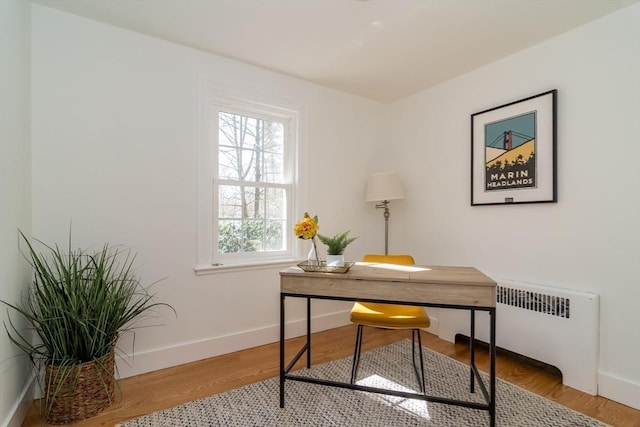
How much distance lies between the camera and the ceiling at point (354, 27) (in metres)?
1.88

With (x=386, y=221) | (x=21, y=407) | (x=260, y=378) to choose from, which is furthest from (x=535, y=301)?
(x=21, y=407)

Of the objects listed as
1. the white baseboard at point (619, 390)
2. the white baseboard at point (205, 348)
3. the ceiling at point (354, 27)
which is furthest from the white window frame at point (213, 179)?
the white baseboard at point (619, 390)

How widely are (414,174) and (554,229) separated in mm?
1369

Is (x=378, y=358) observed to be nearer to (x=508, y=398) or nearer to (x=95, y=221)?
(x=508, y=398)

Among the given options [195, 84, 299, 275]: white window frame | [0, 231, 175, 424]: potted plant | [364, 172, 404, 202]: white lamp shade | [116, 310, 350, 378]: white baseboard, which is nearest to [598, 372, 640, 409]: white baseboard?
[364, 172, 404, 202]: white lamp shade

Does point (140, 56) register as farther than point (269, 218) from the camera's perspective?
No

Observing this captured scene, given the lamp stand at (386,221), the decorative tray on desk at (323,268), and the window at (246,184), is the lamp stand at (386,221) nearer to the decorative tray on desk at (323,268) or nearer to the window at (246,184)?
the window at (246,184)

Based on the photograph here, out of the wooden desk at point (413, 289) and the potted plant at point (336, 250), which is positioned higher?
the potted plant at point (336, 250)

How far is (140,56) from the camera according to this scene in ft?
7.22

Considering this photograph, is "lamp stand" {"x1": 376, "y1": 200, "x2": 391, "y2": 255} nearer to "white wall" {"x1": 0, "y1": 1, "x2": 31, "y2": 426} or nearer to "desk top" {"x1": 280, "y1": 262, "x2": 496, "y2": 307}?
"desk top" {"x1": 280, "y1": 262, "x2": 496, "y2": 307}

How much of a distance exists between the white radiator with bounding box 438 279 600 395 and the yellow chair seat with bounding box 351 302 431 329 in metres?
0.82

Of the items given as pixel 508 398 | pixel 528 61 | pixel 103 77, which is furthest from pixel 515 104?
pixel 103 77

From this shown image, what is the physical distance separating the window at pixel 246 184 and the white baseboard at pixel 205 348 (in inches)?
24.8

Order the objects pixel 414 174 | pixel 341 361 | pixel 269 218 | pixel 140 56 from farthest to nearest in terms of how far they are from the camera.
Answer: pixel 414 174, pixel 269 218, pixel 341 361, pixel 140 56
